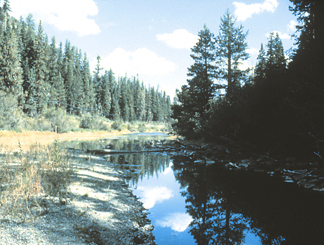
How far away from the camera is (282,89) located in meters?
11.1

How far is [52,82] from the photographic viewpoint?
58.7m

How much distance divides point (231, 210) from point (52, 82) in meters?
63.2

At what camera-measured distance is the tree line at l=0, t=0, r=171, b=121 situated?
127ft

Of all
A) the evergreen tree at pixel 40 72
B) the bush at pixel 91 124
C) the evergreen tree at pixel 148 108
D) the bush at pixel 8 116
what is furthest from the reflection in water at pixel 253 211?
the evergreen tree at pixel 148 108

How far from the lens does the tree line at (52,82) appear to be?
38.7 metres

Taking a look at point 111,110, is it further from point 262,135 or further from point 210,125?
point 262,135

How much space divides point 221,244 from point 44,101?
4961cm

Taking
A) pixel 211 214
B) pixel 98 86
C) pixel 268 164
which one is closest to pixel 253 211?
pixel 211 214

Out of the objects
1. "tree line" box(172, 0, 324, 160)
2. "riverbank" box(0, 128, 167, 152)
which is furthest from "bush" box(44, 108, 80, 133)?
"tree line" box(172, 0, 324, 160)

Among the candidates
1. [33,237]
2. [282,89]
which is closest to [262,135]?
[282,89]

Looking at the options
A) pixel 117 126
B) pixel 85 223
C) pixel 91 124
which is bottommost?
pixel 85 223

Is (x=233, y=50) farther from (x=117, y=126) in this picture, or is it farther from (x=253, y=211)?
(x=117, y=126)

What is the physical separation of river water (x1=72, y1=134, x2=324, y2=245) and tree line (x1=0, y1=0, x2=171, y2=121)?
29.6 metres

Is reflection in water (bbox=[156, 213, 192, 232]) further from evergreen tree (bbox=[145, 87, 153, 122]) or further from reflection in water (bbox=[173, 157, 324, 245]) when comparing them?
evergreen tree (bbox=[145, 87, 153, 122])
